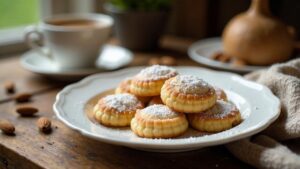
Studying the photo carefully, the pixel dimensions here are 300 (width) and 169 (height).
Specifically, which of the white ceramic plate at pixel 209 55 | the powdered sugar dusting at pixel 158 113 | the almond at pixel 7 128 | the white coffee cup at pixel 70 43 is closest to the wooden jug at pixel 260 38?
the white ceramic plate at pixel 209 55

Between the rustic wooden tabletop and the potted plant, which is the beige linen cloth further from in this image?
the potted plant

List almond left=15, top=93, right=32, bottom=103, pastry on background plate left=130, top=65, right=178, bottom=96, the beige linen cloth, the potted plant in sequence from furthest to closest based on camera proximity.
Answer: the potted plant, almond left=15, top=93, right=32, bottom=103, pastry on background plate left=130, top=65, right=178, bottom=96, the beige linen cloth

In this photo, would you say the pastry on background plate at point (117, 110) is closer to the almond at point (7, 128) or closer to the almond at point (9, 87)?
the almond at point (7, 128)

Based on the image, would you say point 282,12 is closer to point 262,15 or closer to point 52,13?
point 262,15

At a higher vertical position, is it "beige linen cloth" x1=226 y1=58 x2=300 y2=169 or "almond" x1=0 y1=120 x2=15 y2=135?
"beige linen cloth" x1=226 y1=58 x2=300 y2=169

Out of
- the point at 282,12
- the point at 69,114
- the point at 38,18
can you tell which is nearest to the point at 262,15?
the point at 282,12

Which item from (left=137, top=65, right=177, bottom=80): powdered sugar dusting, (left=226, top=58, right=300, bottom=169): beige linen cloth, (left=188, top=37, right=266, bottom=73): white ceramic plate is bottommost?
(left=188, top=37, right=266, bottom=73): white ceramic plate

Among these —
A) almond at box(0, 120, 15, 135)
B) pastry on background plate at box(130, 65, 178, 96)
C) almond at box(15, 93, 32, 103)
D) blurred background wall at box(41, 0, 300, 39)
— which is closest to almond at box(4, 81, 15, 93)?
almond at box(15, 93, 32, 103)
